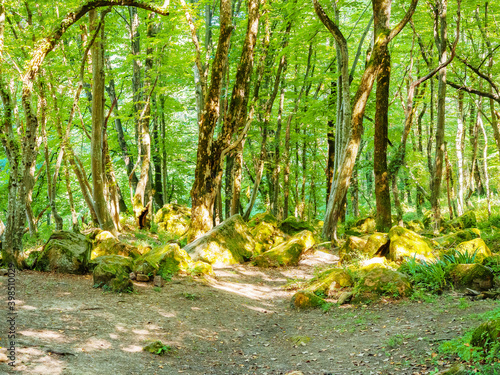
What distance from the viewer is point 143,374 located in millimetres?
3963

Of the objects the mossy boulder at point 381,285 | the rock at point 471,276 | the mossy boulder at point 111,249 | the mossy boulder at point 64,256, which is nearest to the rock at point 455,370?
the mossy boulder at point 381,285

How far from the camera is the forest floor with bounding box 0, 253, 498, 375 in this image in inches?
157

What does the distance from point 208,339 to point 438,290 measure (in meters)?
3.67

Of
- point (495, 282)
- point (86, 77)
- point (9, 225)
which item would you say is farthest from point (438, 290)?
point (86, 77)

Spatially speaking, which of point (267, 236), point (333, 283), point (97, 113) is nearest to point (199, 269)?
point (333, 283)

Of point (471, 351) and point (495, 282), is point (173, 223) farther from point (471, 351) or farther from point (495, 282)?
point (471, 351)

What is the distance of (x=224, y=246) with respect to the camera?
9734 millimetres

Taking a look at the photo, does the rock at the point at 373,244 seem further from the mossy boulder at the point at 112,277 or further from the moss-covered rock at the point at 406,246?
the mossy boulder at the point at 112,277

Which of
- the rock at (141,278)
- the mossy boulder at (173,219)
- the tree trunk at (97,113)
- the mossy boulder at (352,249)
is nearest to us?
the rock at (141,278)

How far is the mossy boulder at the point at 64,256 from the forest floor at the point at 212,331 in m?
0.23

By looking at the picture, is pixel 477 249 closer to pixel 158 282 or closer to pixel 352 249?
pixel 352 249

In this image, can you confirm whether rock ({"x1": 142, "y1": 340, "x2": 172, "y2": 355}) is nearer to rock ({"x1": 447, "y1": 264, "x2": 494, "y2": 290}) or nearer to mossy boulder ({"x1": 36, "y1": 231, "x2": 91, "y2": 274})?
mossy boulder ({"x1": 36, "y1": 231, "x2": 91, "y2": 274})

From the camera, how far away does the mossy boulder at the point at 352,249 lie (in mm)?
8500

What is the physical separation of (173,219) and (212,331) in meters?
10.3
